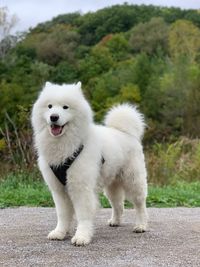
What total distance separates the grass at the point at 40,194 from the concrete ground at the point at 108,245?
1239mm

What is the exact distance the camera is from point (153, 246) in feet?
16.0

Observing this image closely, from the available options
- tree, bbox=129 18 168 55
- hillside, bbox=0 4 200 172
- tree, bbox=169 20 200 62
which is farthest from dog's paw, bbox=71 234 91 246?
tree, bbox=129 18 168 55

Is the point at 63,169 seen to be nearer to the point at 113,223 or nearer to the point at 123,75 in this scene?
the point at 113,223

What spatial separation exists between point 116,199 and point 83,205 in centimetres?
104

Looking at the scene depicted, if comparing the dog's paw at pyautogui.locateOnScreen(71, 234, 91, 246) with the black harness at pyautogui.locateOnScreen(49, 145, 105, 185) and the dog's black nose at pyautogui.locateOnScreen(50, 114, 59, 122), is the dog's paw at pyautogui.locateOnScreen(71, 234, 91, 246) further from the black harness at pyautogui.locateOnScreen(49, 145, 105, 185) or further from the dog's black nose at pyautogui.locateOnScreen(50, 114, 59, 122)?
the dog's black nose at pyautogui.locateOnScreen(50, 114, 59, 122)

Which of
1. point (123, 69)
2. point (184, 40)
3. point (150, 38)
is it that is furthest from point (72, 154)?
point (150, 38)

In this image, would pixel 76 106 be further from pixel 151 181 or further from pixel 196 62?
pixel 196 62

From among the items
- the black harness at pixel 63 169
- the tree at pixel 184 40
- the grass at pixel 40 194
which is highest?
the tree at pixel 184 40

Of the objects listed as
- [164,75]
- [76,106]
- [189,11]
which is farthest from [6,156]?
[189,11]

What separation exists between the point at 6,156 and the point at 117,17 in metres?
64.6

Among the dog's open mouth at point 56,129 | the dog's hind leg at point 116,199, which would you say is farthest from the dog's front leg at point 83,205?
the dog's hind leg at point 116,199

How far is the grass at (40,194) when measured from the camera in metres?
7.98

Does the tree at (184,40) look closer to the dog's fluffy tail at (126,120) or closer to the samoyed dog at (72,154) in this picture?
the dog's fluffy tail at (126,120)

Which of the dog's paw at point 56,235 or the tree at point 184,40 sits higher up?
the tree at point 184,40
